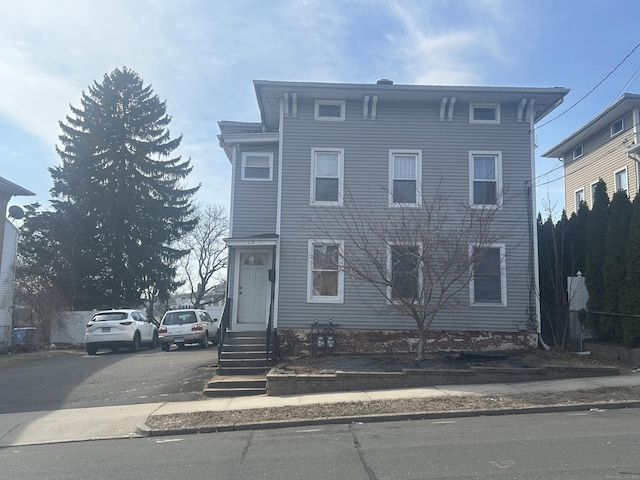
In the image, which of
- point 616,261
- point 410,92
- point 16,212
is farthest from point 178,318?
point 616,261

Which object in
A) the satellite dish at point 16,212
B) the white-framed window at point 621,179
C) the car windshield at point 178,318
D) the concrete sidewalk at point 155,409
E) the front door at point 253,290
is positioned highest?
the white-framed window at point 621,179

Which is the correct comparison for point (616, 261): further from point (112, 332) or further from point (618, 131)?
point (112, 332)

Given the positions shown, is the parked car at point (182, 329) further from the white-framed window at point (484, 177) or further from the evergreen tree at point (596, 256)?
the evergreen tree at point (596, 256)

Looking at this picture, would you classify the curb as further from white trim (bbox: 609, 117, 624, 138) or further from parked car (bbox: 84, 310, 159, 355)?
white trim (bbox: 609, 117, 624, 138)

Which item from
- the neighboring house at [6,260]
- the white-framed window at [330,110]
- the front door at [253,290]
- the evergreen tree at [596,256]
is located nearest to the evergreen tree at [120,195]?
the neighboring house at [6,260]

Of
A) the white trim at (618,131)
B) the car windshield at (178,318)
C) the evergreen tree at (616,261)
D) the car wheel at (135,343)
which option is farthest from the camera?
the white trim at (618,131)

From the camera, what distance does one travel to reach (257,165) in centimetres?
1631

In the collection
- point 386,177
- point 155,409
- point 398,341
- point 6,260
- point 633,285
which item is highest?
point 386,177

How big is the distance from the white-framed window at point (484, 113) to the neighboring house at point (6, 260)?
59.3 ft

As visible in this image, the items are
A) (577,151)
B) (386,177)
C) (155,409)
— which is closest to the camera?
(155,409)

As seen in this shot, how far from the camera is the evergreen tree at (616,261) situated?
Answer: 13.7m

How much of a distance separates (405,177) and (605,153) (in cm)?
1162

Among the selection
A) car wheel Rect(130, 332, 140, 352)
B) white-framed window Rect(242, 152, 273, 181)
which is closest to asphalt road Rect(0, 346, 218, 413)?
car wheel Rect(130, 332, 140, 352)

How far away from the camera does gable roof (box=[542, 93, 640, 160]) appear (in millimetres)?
19562
